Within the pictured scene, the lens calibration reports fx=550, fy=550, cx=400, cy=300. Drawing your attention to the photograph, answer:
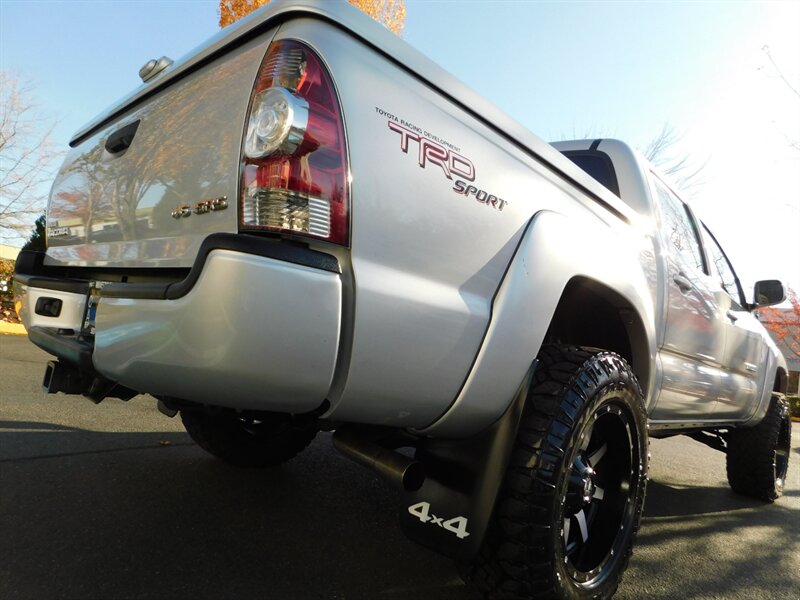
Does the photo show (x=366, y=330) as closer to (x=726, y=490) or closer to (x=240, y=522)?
(x=240, y=522)

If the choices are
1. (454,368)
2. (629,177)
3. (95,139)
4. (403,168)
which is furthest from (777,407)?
(95,139)

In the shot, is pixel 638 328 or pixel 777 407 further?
pixel 777 407

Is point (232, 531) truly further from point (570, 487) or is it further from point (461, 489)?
point (570, 487)

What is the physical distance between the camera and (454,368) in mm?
1575

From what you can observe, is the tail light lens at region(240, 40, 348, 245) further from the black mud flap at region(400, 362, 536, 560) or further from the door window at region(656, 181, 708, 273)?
the door window at region(656, 181, 708, 273)

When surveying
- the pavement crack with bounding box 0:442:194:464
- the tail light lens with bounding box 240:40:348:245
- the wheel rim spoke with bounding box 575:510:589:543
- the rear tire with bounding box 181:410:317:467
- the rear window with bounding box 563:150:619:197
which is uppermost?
the rear window with bounding box 563:150:619:197

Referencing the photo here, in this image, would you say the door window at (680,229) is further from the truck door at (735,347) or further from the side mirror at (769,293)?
the side mirror at (769,293)

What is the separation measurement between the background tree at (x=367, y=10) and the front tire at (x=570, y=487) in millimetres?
16095

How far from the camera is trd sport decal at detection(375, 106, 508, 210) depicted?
58.4 inches

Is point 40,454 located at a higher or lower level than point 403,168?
lower

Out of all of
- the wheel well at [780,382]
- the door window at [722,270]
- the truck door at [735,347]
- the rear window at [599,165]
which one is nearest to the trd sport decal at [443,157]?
the rear window at [599,165]

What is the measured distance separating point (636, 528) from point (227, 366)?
5.96 ft

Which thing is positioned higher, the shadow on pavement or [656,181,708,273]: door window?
[656,181,708,273]: door window

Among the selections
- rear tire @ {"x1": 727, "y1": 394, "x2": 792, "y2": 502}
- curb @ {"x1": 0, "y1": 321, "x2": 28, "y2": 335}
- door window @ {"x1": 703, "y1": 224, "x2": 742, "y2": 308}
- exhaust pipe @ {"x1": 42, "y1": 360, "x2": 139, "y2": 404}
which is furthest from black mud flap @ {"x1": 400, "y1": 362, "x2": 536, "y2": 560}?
curb @ {"x1": 0, "y1": 321, "x2": 28, "y2": 335}
